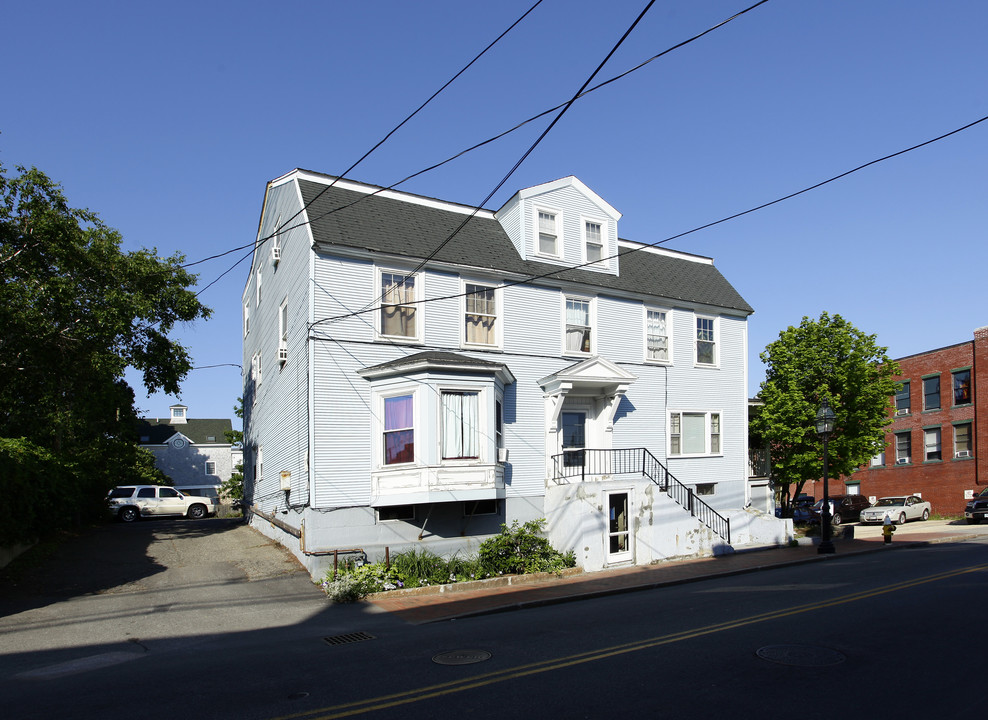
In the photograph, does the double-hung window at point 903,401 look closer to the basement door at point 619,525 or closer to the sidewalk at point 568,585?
the sidewalk at point 568,585

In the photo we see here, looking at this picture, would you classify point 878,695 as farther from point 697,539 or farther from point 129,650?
point 697,539

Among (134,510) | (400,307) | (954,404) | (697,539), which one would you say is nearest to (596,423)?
(697,539)

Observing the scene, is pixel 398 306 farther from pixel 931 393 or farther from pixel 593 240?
pixel 931 393

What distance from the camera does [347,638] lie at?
10.9 m

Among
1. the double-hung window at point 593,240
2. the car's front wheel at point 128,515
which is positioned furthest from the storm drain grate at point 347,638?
the car's front wheel at point 128,515

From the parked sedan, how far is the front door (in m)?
20.7

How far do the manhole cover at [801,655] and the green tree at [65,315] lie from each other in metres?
14.9

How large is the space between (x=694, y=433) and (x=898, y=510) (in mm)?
19457

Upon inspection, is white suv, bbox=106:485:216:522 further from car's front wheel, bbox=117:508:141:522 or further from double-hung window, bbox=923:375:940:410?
double-hung window, bbox=923:375:940:410

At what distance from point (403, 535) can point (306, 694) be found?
9.89 meters

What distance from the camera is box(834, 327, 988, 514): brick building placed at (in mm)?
40500

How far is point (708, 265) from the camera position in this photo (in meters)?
26.1

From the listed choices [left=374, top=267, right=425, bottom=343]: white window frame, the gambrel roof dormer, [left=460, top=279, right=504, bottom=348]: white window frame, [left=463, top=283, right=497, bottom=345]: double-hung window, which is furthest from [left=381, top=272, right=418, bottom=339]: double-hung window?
the gambrel roof dormer

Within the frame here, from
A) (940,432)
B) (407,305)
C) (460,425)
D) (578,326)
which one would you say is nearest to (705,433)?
(578,326)
